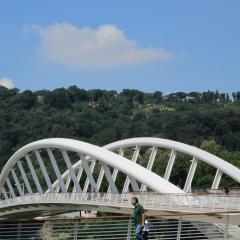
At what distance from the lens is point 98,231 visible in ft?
79.7

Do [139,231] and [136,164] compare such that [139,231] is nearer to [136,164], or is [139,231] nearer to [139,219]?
[139,219]

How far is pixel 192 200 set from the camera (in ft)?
131

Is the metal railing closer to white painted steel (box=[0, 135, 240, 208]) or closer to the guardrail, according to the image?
the guardrail

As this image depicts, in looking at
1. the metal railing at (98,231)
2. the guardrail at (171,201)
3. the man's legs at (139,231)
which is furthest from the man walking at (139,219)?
the guardrail at (171,201)

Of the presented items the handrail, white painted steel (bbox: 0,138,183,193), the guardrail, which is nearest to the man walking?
the handrail

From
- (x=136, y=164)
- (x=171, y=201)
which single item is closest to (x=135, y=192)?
(x=136, y=164)

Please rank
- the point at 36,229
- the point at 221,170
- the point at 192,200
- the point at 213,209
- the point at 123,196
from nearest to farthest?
the point at 36,229
the point at 213,209
the point at 192,200
the point at 123,196
the point at 221,170

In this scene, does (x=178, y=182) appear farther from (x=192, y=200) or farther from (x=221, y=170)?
(x=192, y=200)

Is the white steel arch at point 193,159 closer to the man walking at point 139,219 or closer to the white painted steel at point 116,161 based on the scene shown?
the white painted steel at point 116,161

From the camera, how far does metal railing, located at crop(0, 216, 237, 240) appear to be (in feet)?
69.4

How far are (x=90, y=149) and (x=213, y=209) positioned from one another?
2239 centimetres

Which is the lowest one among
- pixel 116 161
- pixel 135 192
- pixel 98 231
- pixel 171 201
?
pixel 98 231

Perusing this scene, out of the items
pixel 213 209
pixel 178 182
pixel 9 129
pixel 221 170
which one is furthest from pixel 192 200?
pixel 9 129

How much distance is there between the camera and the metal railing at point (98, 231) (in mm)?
21156
